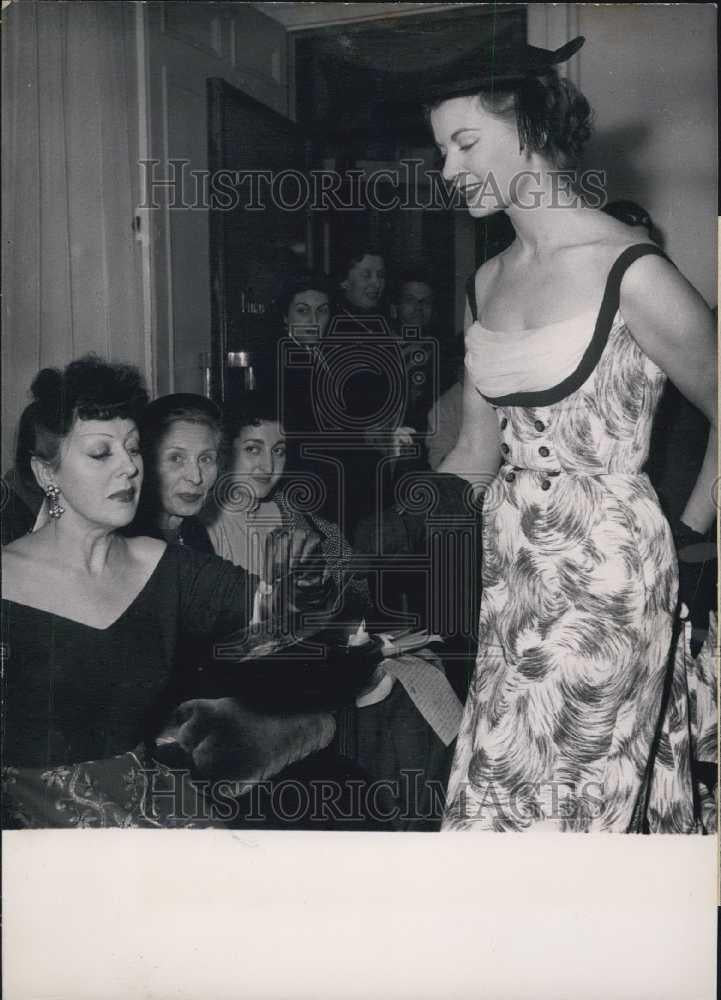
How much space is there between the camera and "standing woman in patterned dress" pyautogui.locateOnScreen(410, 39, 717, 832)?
2.10 m

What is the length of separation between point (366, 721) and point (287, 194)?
113cm

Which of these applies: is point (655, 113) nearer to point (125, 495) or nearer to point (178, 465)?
point (178, 465)

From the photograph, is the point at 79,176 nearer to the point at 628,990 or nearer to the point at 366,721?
the point at 366,721

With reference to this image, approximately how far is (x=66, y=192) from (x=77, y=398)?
45cm

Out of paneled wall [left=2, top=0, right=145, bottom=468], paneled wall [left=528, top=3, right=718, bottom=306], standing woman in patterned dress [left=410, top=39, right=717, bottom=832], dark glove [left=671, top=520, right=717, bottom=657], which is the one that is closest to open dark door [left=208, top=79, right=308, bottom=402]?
paneled wall [left=2, top=0, right=145, bottom=468]

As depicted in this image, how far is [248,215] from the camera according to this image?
7.18ft

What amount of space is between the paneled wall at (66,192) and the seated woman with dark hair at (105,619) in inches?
3.0

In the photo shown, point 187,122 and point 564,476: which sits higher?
point 187,122

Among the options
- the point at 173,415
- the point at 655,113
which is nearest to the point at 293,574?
the point at 173,415

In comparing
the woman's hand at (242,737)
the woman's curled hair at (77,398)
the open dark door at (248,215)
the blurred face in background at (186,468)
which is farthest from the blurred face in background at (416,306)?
the woman's hand at (242,737)

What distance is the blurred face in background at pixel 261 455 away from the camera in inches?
86.2

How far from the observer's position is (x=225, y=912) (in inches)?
87.4

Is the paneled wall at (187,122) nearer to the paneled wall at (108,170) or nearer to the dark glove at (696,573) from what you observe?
the paneled wall at (108,170)

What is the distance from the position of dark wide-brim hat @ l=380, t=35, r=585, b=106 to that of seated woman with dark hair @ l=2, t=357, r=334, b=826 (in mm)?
849
